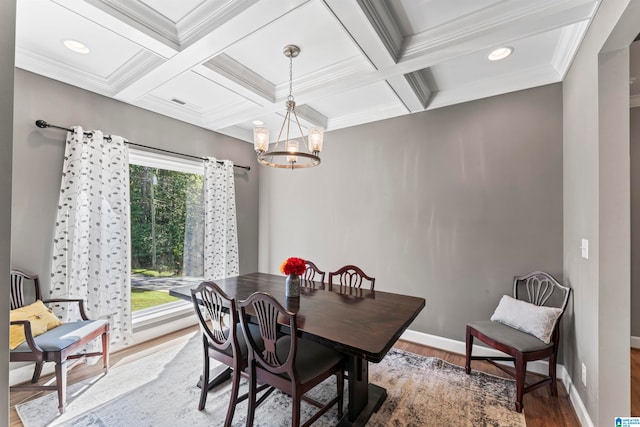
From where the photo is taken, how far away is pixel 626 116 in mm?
1601

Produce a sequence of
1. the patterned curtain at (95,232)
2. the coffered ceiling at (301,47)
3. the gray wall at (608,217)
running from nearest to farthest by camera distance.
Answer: the gray wall at (608,217), the coffered ceiling at (301,47), the patterned curtain at (95,232)

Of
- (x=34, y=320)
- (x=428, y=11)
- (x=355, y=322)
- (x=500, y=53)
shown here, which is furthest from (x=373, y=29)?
(x=34, y=320)

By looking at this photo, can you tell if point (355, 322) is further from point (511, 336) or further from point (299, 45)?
point (299, 45)

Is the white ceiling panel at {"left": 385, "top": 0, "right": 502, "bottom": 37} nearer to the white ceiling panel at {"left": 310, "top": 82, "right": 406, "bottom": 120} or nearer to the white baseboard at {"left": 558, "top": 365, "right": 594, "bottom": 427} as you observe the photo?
the white ceiling panel at {"left": 310, "top": 82, "right": 406, "bottom": 120}

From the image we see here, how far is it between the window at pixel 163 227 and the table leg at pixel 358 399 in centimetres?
270

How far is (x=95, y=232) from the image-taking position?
8.81 ft

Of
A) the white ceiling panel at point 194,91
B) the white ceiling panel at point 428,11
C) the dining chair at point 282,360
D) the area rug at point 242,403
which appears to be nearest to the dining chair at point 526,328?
the area rug at point 242,403

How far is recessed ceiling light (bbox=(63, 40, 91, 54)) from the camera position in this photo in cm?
216

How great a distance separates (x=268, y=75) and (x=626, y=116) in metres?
2.64

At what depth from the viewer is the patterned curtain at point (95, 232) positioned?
254cm

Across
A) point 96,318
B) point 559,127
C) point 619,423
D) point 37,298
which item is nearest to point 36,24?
point 37,298

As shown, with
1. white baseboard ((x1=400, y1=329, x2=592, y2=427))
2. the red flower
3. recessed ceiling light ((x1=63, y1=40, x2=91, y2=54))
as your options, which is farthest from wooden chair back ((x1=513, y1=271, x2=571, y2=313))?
recessed ceiling light ((x1=63, y1=40, x2=91, y2=54))

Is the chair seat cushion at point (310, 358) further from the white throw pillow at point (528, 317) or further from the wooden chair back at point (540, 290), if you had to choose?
the wooden chair back at point (540, 290)

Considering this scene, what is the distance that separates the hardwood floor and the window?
0.56 meters
